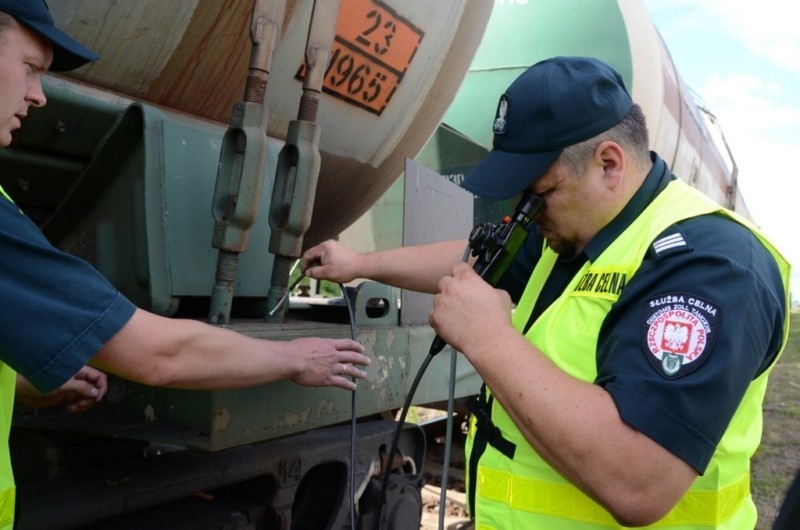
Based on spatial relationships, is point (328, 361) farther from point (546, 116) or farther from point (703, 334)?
point (703, 334)

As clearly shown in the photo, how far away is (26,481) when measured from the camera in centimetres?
218

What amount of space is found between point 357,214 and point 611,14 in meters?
3.30

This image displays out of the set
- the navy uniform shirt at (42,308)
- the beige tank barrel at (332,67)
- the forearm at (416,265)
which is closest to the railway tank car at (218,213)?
the beige tank barrel at (332,67)

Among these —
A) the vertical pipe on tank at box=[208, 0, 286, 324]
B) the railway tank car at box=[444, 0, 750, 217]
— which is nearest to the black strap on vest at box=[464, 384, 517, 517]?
the vertical pipe on tank at box=[208, 0, 286, 324]

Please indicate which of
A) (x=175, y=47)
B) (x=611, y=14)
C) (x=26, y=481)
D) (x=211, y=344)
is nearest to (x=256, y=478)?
(x=26, y=481)

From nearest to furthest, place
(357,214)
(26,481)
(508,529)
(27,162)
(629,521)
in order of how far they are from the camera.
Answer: (629,521), (508,529), (27,162), (26,481), (357,214)

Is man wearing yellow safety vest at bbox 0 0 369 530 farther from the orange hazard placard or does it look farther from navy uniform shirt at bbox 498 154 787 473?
the orange hazard placard

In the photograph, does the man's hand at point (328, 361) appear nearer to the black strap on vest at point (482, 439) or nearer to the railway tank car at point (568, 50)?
the black strap on vest at point (482, 439)

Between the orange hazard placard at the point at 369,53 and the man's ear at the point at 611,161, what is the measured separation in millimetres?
1102

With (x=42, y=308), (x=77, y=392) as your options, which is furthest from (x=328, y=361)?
(x=42, y=308)

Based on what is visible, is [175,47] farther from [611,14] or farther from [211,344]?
[611,14]

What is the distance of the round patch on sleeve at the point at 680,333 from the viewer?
1.19 meters

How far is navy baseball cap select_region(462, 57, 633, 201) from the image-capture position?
1424mm

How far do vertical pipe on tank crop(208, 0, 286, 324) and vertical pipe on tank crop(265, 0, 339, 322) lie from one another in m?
0.15
